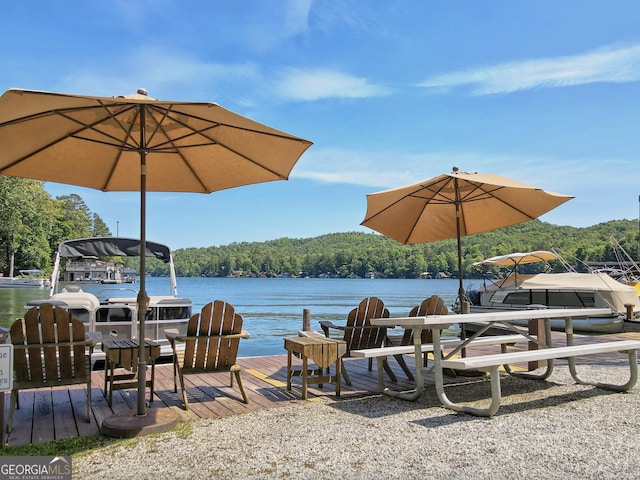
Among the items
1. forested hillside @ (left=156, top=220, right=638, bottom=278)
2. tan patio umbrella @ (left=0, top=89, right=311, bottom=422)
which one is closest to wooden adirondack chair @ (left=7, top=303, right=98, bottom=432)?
tan patio umbrella @ (left=0, top=89, right=311, bottom=422)

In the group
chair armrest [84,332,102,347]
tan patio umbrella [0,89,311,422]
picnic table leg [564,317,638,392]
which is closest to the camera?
tan patio umbrella [0,89,311,422]

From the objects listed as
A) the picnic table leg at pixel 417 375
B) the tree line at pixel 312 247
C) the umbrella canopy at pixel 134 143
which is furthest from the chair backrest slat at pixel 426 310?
the tree line at pixel 312 247

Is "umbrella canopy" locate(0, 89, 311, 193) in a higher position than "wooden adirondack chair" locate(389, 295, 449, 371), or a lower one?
higher

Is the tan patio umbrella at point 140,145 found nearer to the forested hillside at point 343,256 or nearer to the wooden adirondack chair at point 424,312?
the wooden adirondack chair at point 424,312

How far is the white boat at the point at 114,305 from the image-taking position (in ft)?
23.6

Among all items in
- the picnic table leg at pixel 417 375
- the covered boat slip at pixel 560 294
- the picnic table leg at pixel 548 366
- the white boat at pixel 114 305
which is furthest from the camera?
the covered boat slip at pixel 560 294

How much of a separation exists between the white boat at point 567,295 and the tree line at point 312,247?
378 cm

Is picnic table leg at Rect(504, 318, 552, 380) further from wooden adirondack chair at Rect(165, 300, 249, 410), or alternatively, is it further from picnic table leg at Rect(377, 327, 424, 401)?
wooden adirondack chair at Rect(165, 300, 249, 410)

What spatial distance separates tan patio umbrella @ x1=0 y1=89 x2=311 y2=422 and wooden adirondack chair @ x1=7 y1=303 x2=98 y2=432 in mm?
608

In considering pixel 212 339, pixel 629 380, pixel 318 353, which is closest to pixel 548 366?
pixel 629 380

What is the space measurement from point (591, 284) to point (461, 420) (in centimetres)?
1181

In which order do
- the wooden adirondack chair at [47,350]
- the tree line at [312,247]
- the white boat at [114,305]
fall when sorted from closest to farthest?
the wooden adirondack chair at [47,350], the white boat at [114,305], the tree line at [312,247]

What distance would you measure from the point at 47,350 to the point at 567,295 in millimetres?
15966

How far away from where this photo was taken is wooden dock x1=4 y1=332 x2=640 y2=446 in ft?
13.2
